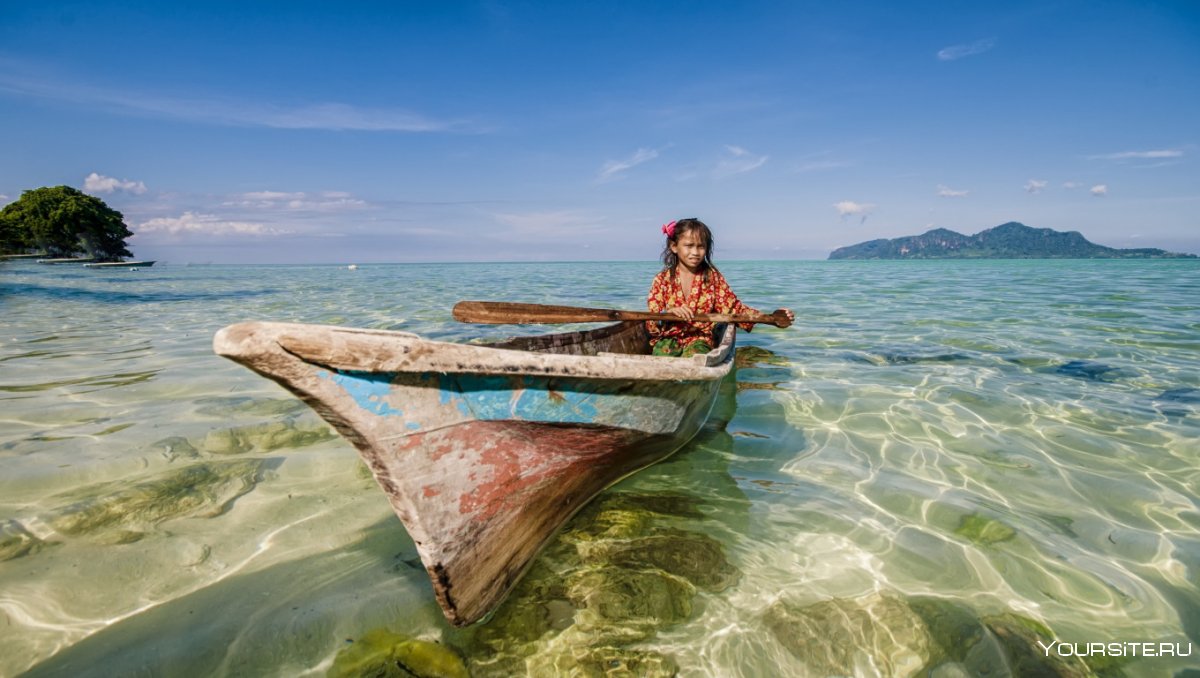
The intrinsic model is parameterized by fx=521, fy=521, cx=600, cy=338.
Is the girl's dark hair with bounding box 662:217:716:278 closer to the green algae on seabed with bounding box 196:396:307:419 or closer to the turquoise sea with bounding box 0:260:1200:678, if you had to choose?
the turquoise sea with bounding box 0:260:1200:678

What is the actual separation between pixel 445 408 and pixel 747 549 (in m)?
2.05

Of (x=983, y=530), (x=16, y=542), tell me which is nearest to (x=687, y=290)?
(x=983, y=530)

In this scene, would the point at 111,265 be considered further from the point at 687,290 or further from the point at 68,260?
the point at 687,290

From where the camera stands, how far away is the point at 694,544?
3084 millimetres

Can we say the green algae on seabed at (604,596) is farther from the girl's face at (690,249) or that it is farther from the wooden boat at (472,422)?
the girl's face at (690,249)

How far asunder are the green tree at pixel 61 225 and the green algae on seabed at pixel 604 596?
6428 cm

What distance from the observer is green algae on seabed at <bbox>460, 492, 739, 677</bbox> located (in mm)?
2244

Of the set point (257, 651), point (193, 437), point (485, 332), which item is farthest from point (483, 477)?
point (485, 332)

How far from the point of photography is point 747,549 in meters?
3.08

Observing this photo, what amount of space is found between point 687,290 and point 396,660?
433 centimetres

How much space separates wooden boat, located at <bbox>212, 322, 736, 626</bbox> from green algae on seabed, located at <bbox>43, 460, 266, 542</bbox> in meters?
2.21

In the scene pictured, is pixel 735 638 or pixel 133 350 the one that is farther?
pixel 133 350

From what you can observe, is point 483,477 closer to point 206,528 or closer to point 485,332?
point 206,528

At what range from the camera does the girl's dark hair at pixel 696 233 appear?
544cm
